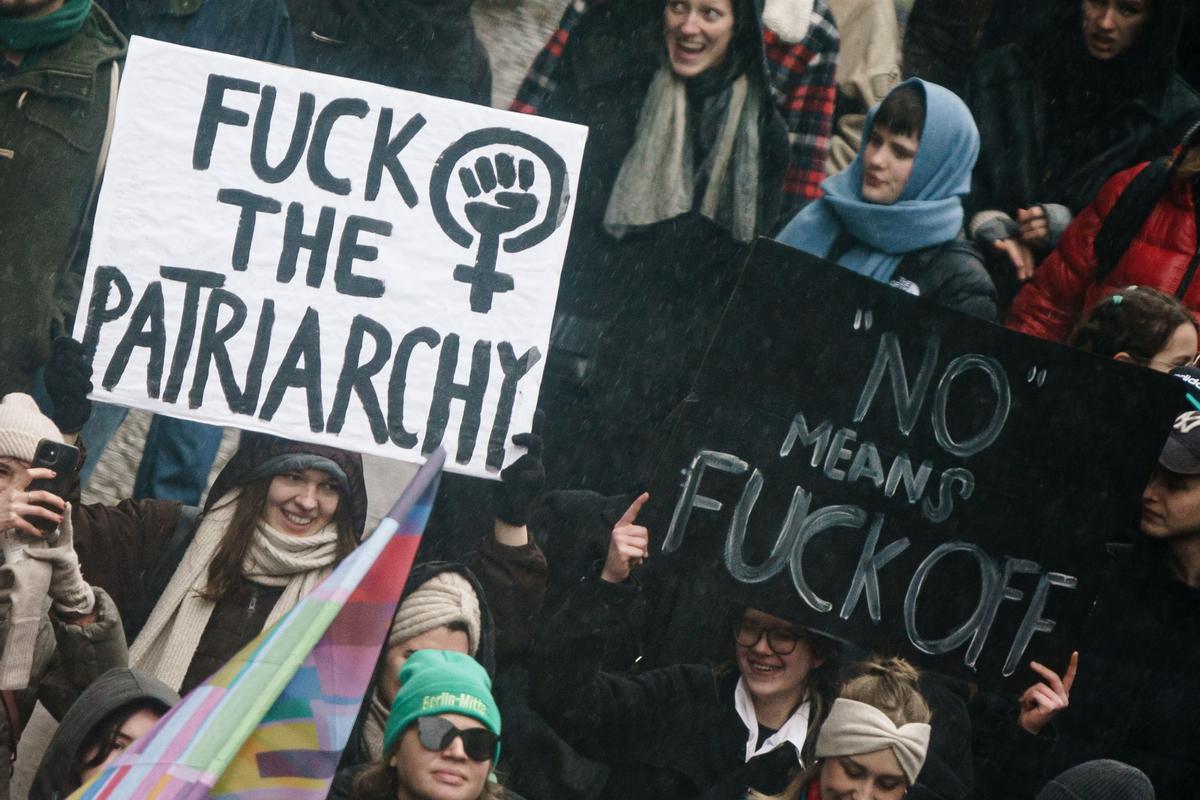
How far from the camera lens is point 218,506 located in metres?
4.72

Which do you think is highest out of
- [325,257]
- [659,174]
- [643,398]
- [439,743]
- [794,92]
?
[794,92]

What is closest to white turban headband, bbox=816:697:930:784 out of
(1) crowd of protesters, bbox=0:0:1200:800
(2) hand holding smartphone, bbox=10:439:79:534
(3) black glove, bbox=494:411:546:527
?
(1) crowd of protesters, bbox=0:0:1200:800

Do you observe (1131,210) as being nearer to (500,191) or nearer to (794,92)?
(794,92)

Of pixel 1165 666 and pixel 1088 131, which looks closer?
pixel 1165 666

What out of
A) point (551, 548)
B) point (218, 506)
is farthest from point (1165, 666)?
point (218, 506)

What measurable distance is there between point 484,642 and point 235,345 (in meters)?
1.01

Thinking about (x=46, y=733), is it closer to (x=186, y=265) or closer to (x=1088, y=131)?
(x=186, y=265)

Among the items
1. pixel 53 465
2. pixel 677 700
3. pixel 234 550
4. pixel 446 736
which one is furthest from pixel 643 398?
pixel 53 465

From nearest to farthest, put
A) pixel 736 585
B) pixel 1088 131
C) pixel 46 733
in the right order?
pixel 736 585
pixel 46 733
pixel 1088 131

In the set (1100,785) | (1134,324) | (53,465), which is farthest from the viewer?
(1134,324)

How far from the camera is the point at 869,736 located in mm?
4285

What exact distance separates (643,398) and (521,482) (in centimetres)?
A: 72

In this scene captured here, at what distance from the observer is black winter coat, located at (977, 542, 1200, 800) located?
15.2 ft

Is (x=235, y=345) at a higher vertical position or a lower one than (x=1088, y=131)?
lower
